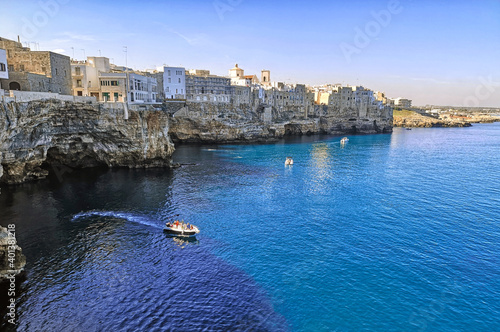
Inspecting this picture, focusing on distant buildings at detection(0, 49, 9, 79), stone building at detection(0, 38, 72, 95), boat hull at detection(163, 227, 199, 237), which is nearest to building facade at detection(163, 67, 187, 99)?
stone building at detection(0, 38, 72, 95)

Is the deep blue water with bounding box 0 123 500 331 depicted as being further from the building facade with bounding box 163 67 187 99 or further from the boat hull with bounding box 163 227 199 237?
the building facade with bounding box 163 67 187 99

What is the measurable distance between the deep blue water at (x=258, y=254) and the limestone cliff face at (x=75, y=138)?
13.3 ft

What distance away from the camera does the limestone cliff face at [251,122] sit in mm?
87688

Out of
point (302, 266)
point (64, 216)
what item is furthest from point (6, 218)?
point (302, 266)

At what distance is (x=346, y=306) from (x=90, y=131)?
4480 centimetres

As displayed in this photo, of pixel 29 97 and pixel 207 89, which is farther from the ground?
pixel 207 89

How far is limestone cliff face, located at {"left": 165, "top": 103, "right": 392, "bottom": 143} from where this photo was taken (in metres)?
87.7

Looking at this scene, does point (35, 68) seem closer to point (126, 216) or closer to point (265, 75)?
point (126, 216)

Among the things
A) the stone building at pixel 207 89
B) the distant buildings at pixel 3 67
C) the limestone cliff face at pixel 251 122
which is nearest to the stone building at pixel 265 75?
the limestone cliff face at pixel 251 122

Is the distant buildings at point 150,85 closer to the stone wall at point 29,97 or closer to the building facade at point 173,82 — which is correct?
the building facade at point 173,82

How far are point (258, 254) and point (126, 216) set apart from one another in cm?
1587

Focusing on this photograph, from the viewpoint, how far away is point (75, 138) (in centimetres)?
4819

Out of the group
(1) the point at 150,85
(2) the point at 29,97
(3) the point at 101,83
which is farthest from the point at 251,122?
(2) the point at 29,97

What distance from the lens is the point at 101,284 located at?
69.3 ft
